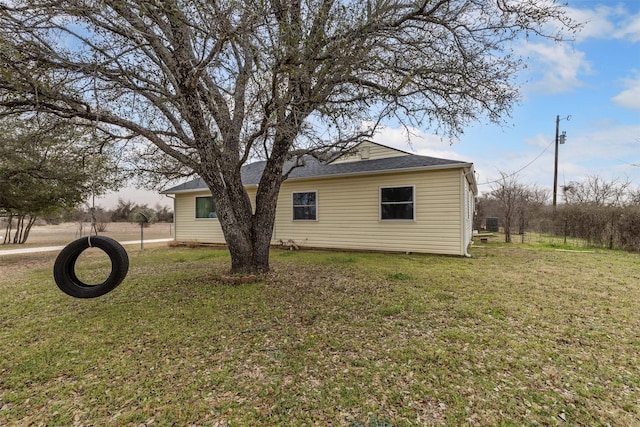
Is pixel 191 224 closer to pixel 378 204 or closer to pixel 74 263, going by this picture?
pixel 378 204

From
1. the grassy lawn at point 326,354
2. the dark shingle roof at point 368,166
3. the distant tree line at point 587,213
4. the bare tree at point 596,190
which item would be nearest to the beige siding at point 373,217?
the dark shingle roof at point 368,166

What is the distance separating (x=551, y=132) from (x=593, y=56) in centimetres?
1331

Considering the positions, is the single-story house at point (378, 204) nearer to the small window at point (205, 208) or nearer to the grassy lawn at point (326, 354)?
the small window at point (205, 208)

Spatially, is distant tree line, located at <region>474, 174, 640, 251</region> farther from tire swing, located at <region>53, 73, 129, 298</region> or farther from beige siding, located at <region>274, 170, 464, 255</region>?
tire swing, located at <region>53, 73, 129, 298</region>

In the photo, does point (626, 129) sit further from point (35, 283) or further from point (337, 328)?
point (35, 283)

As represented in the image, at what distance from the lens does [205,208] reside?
41.3 feet

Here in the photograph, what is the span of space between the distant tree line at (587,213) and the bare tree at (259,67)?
9.34 m

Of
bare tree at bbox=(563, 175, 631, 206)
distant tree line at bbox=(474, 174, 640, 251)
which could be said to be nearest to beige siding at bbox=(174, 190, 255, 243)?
distant tree line at bbox=(474, 174, 640, 251)

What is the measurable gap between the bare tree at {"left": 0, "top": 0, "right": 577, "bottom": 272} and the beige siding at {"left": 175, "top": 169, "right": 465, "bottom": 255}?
10.1 feet

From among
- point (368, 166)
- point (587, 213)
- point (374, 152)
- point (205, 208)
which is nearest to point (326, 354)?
point (368, 166)

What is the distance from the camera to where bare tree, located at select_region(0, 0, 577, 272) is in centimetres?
353

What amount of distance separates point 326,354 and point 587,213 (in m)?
14.0

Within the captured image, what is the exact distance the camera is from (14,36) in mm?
3609

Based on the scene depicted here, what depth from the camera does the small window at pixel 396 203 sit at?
29.3 ft
